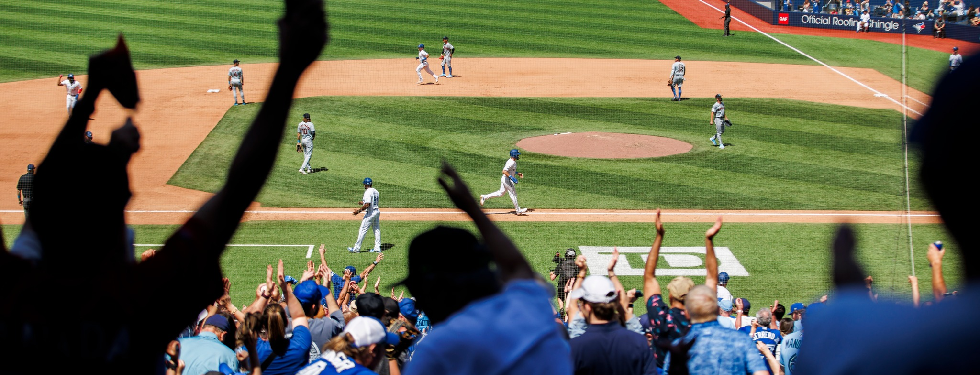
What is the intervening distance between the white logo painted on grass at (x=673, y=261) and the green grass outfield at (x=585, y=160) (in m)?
3.16

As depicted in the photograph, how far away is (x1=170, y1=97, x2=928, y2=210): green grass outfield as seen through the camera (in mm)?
20516

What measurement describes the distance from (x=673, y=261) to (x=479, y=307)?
14.4 metres

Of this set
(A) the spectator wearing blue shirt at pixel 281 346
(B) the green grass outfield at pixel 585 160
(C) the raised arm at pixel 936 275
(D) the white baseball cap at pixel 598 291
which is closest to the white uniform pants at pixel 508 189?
(B) the green grass outfield at pixel 585 160

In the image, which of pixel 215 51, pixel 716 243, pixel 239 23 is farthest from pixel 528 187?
pixel 239 23

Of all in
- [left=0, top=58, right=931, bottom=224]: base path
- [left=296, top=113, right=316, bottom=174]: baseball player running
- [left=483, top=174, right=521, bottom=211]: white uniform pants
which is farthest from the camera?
[left=0, top=58, right=931, bottom=224]: base path

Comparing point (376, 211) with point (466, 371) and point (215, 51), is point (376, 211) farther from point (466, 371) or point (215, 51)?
point (215, 51)

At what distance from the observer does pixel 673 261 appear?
16062 mm

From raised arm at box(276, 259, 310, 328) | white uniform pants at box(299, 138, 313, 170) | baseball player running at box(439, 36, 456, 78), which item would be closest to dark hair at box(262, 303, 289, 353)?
raised arm at box(276, 259, 310, 328)

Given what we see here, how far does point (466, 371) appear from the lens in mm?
1966

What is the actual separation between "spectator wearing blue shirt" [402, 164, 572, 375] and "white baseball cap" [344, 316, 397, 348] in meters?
1.52

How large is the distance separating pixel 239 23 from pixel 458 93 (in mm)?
16356

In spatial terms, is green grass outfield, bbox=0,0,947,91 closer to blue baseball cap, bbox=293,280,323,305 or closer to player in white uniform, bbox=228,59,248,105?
player in white uniform, bbox=228,59,248,105

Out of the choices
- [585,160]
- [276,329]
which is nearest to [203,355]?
[276,329]

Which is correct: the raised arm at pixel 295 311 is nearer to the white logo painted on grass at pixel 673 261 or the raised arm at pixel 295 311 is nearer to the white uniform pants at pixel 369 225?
the white logo painted on grass at pixel 673 261
